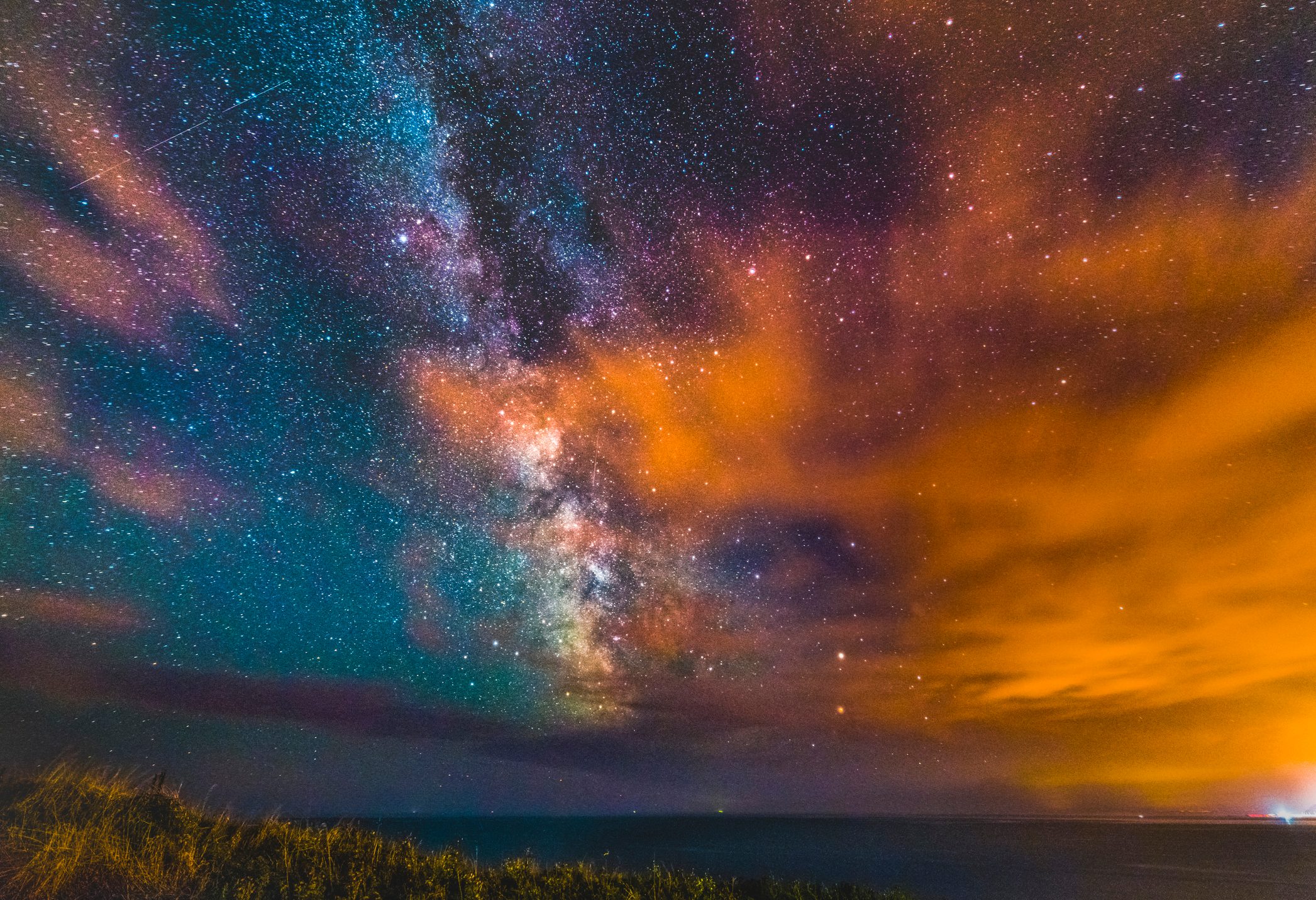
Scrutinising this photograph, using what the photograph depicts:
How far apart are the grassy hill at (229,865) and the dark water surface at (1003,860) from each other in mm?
5128

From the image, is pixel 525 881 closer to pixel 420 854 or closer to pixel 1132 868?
pixel 420 854

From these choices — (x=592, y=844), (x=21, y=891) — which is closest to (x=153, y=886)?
(x=21, y=891)

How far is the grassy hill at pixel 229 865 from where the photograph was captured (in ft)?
17.9

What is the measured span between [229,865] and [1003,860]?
63134 mm

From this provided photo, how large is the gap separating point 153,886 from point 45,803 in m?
→ 4.39

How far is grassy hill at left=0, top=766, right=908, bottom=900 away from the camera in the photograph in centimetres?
545

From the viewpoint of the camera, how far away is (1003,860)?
1935 inches

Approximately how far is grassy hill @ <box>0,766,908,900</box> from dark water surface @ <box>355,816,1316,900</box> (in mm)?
5128

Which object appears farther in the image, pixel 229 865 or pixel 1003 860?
pixel 1003 860

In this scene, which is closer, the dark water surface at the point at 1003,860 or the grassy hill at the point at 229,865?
the grassy hill at the point at 229,865

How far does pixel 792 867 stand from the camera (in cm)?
4347

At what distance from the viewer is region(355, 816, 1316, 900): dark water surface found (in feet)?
107

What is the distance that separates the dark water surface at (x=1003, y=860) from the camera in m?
32.7

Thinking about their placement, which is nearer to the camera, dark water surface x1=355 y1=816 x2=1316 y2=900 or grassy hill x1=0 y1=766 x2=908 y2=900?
grassy hill x1=0 y1=766 x2=908 y2=900
